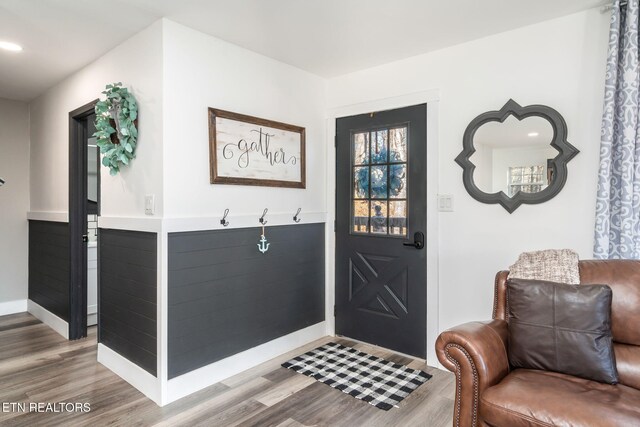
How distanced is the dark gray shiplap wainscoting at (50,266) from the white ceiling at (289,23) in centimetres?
157

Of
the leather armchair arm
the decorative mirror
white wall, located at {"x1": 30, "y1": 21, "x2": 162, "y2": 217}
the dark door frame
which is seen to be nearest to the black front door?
the decorative mirror

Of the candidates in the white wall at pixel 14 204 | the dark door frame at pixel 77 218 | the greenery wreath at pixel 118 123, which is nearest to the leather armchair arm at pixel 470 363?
the greenery wreath at pixel 118 123

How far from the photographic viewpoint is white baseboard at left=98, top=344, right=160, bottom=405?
2.40 metres

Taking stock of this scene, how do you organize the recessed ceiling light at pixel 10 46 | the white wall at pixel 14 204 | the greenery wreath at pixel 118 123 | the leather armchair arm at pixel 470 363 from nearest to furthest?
the leather armchair arm at pixel 470 363 < the greenery wreath at pixel 118 123 < the recessed ceiling light at pixel 10 46 < the white wall at pixel 14 204

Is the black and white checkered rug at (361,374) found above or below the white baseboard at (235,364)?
below

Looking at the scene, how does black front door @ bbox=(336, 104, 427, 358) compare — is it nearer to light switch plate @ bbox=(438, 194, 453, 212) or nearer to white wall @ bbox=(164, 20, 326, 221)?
light switch plate @ bbox=(438, 194, 453, 212)

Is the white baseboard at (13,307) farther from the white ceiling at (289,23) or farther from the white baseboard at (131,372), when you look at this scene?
the white ceiling at (289,23)

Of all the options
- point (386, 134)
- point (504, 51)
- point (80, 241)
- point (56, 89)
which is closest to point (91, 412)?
point (80, 241)

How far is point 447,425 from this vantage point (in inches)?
83.5

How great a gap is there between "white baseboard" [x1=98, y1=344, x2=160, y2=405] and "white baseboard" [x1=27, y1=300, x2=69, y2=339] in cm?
86

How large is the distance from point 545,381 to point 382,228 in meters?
1.74

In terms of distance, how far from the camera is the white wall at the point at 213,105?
2.42 m

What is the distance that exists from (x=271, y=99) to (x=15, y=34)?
1.77m

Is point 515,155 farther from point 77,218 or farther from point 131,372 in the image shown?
A: point 77,218
